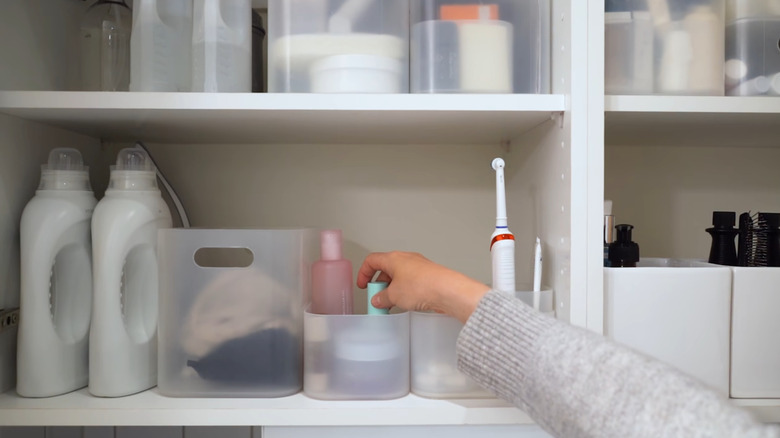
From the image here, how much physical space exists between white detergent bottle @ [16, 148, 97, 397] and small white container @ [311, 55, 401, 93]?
0.32 m

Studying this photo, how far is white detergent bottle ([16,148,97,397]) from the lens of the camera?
649 mm

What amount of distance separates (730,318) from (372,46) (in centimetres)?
52

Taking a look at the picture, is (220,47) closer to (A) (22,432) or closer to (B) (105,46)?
(B) (105,46)

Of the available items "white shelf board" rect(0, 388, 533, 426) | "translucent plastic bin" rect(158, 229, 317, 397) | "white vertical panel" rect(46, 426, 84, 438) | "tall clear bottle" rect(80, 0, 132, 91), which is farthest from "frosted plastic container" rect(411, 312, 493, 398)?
"white vertical panel" rect(46, 426, 84, 438)

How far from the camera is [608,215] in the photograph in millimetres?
695

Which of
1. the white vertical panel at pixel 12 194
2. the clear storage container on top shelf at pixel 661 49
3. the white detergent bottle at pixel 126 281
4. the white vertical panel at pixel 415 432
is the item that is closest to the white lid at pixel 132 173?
the white detergent bottle at pixel 126 281

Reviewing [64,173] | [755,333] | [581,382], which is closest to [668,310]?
[755,333]

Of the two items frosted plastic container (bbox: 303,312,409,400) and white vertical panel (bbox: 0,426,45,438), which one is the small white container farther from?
white vertical panel (bbox: 0,426,45,438)

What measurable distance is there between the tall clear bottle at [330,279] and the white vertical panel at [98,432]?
1.71ft

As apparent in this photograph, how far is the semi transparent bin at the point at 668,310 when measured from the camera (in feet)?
2.08

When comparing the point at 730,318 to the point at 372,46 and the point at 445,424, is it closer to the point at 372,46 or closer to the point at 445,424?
the point at 445,424

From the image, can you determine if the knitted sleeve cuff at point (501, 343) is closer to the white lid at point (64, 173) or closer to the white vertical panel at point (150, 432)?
the white lid at point (64, 173)

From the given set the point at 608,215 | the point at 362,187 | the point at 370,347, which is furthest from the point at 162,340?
the point at 608,215

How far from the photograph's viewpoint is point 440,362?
660 mm
